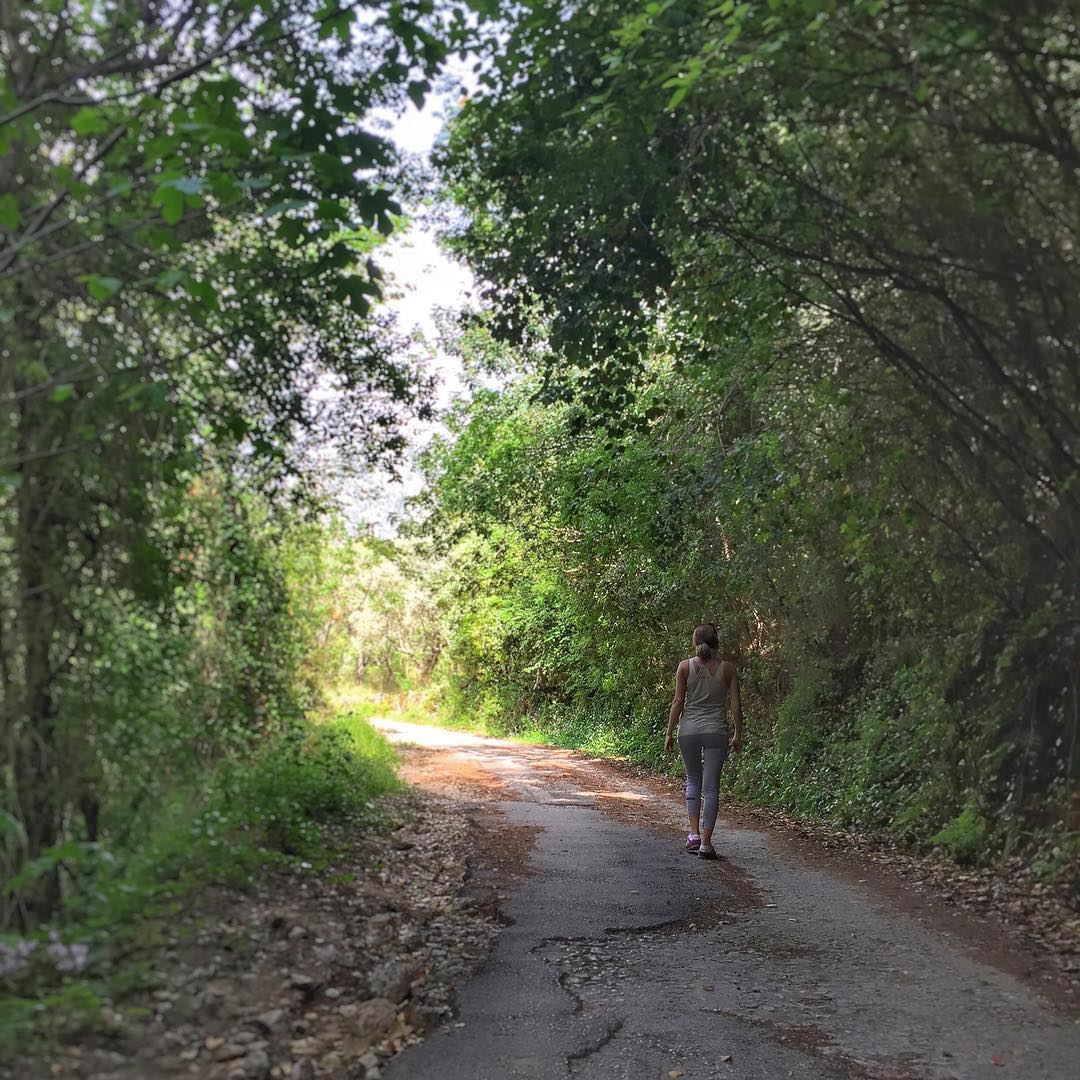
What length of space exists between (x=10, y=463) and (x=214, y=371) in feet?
6.45

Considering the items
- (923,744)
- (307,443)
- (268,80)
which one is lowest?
(923,744)

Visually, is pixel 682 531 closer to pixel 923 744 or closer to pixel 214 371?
pixel 923 744

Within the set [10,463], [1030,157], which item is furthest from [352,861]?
[1030,157]

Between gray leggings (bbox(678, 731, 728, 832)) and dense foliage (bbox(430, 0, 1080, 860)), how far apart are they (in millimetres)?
2031

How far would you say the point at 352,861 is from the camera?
808cm

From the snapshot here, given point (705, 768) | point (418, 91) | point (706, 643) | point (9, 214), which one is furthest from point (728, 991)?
point (418, 91)

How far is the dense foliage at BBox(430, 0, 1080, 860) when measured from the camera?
633 centimetres

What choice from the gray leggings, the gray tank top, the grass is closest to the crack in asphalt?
the grass

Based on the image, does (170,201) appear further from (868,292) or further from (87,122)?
(868,292)

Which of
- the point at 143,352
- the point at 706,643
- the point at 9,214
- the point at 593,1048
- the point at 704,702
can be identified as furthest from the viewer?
the point at 706,643

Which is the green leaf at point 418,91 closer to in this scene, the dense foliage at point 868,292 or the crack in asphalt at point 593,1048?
the dense foliage at point 868,292

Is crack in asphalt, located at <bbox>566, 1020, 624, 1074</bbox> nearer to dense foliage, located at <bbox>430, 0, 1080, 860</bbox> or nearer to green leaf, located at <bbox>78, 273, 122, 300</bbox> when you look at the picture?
green leaf, located at <bbox>78, 273, 122, 300</bbox>

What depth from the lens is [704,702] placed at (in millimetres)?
9742

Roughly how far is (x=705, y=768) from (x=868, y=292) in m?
4.43
